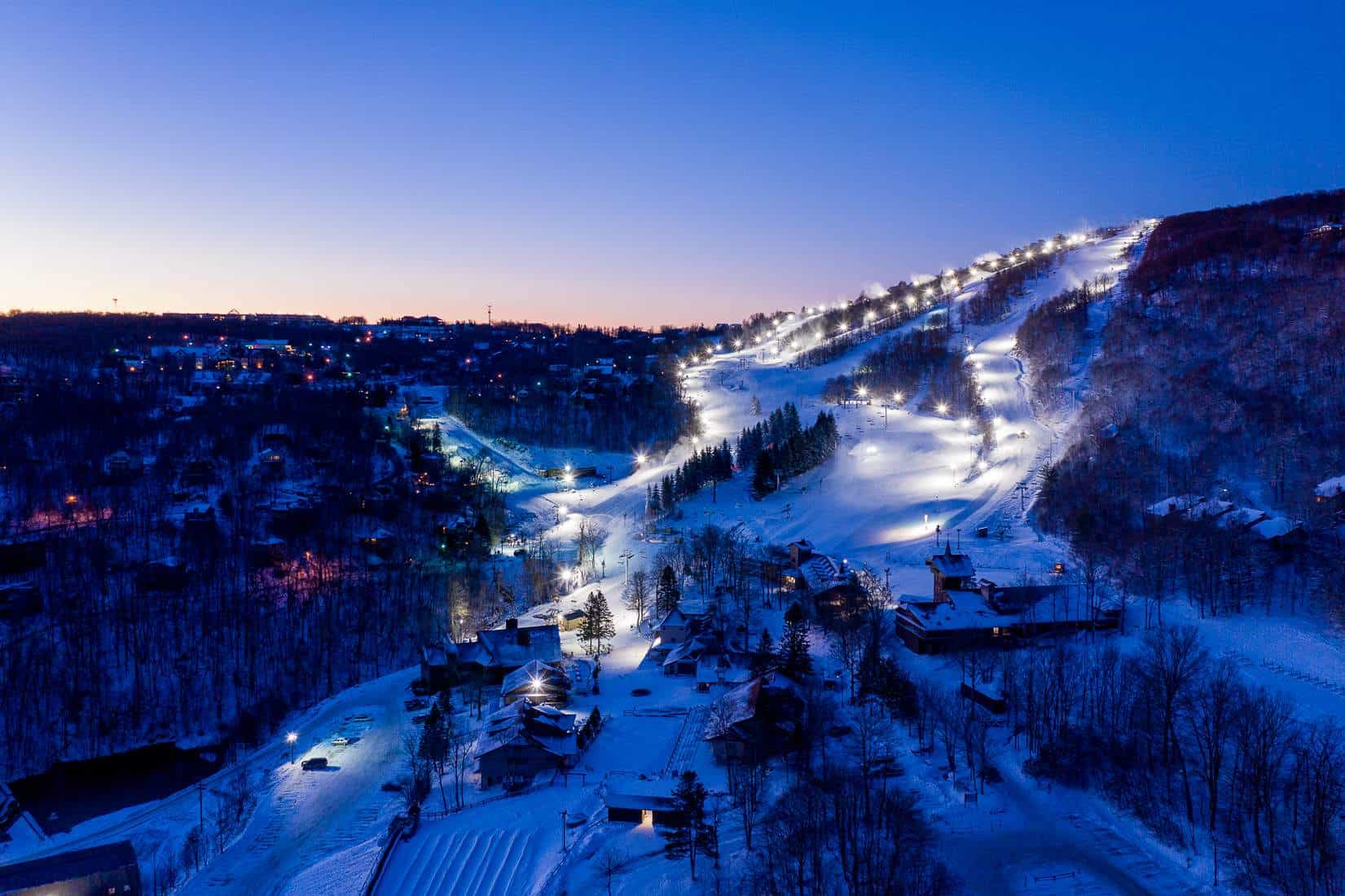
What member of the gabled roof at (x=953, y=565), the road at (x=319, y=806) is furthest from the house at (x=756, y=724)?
the gabled roof at (x=953, y=565)

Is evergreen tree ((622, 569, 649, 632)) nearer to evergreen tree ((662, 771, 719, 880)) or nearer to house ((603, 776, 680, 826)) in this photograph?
house ((603, 776, 680, 826))

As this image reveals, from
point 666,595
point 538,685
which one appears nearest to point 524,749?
point 538,685

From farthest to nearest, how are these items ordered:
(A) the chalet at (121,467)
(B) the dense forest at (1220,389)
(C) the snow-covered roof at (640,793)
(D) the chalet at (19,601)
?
1. (A) the chalet at (121,467)
2. (D) the chalet at (19,601)
3. (B) the dense forest at (1220,389)
4. (C) the snow-covered roof at (640,793)

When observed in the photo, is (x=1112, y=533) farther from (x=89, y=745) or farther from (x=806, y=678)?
(x=89, y=745)

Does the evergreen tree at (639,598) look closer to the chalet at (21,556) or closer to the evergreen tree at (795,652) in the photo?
the evergreen tree at (795,652)

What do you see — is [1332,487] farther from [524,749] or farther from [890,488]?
[524,749]

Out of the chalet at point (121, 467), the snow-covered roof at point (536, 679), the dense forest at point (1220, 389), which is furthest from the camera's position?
the chalet at point (121, 467)
